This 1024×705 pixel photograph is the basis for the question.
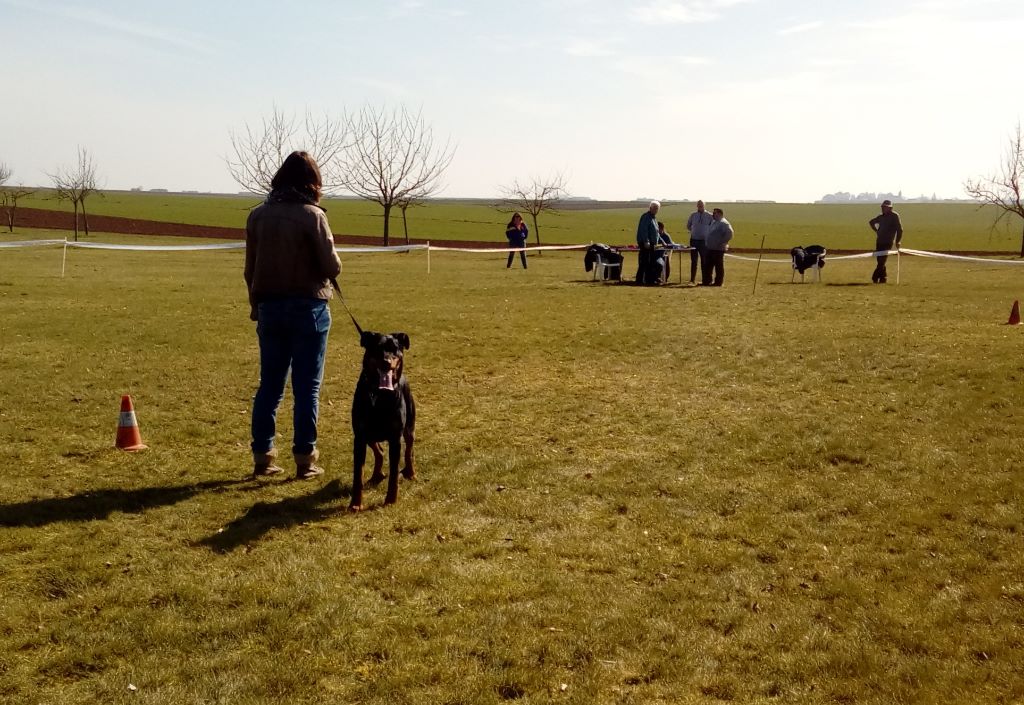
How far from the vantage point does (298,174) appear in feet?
19.4

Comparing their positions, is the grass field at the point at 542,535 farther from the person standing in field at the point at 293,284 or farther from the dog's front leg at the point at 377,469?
the person standing in field at the point at 293,284

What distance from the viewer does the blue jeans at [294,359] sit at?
6.07 metres

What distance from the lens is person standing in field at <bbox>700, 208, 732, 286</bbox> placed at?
2039 cm

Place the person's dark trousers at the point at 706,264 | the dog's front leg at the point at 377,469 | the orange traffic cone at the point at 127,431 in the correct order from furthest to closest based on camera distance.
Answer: the person's dark trousers at the point at 706,264, the orange traffic cone at the point at 127,431, the dog's front leg at the point at 377,469

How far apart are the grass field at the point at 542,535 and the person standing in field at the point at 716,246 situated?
879cm

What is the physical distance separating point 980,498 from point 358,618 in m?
4.33

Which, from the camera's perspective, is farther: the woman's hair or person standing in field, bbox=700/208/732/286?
person standing in field, bbox=700/208/732/286

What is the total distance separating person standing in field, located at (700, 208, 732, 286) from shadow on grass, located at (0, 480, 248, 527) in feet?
51.3

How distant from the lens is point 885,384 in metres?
9.83

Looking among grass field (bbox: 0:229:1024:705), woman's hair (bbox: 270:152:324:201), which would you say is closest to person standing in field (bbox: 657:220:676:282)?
grass field (bbox: 0:229:1024:705)

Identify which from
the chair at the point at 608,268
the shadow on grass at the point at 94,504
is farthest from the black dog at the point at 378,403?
the chair at the point at 608,268

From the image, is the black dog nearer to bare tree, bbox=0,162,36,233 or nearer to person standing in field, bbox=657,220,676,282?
person standing in field, bbox=657,220,676,282

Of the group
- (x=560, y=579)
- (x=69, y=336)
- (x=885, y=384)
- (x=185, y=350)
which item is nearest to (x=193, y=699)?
(x=560, y=579)

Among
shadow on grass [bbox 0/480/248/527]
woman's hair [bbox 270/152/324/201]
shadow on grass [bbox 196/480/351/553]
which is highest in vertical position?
woman's hair [bbox 270/152/324/201]
